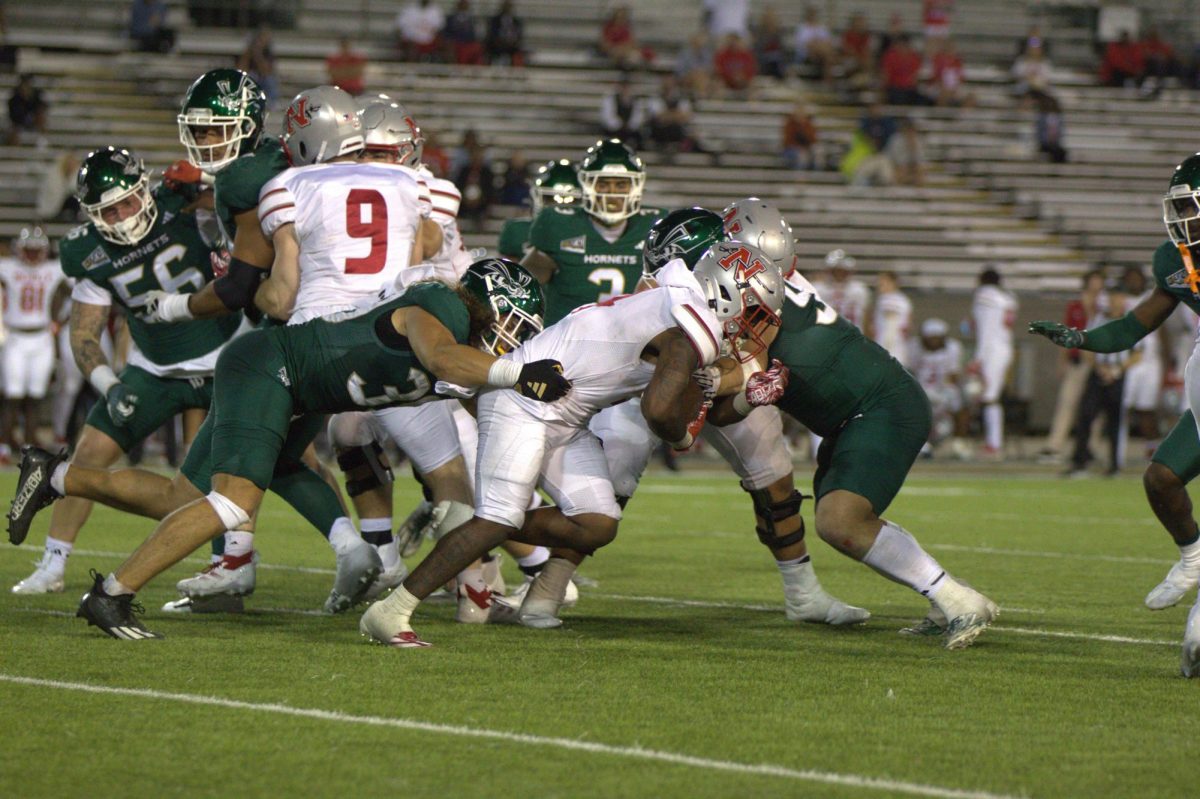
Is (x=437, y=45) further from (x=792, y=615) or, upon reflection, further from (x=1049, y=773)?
(x=1049, y=773)

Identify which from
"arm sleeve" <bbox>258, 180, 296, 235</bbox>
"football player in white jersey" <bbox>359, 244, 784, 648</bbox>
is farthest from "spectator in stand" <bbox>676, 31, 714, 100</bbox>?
"football player in white jersey" <bbox>359, 244, 784, 648</bbox>

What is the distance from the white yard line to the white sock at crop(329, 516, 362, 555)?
5.08 feet

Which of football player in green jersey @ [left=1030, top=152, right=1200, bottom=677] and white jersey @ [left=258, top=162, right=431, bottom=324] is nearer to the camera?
football player in green jersey @ [left=1030, top=152, right=1200, bottom=677]

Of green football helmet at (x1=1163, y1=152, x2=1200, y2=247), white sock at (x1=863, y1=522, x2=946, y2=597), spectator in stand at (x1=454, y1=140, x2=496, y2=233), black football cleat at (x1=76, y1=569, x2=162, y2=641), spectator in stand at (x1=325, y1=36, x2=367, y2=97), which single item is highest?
green football helmet at (x1=1163, y1=152, x2=1200, y2=247)

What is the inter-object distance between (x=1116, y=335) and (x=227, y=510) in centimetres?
325

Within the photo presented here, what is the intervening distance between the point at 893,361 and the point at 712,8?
1711 centimetres

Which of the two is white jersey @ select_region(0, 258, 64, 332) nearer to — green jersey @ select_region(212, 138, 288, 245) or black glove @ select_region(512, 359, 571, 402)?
green jersey @ select_region(212, 138, 288, 245)

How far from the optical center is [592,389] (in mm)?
5742

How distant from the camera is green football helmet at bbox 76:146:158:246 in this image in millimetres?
7062

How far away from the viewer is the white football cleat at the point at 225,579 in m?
6.46

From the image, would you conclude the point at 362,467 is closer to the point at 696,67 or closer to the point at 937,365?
the point at 937,365

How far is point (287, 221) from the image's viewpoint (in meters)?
6.33

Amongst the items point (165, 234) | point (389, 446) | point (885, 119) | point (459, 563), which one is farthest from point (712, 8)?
point (459, 563)

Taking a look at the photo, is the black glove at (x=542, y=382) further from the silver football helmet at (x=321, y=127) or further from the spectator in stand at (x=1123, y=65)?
the spectator in stand at (x=1123, y=65)
